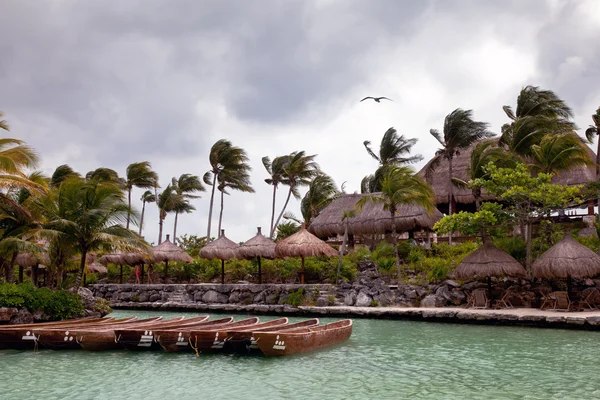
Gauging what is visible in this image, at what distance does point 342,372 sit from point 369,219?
15661 mm

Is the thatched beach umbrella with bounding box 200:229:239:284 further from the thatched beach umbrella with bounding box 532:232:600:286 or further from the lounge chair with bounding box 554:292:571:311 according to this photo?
the lounge chair with bounding box 554:292:571:311

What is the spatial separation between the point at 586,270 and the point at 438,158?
501 inches

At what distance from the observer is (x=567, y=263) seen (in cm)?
1427

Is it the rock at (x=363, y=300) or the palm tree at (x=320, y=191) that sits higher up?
the palm tree at (x=320, y=191)

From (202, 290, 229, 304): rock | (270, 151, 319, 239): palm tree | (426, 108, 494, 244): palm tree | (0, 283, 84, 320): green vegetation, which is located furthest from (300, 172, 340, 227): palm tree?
(0, 283, 84, 320): green vegetation

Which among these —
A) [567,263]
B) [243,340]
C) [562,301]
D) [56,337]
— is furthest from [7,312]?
[562,301]

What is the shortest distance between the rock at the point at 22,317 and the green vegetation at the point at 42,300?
0.11 m

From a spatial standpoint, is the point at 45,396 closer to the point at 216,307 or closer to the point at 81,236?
the point at 81,236

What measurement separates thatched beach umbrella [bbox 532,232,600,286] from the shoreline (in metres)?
1.00

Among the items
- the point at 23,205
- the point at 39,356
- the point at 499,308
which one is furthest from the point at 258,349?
the point at 23,205

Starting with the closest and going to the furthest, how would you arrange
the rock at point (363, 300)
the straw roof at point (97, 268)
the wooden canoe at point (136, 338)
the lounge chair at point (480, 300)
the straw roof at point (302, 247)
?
1. the wooden canoe at point (136, 338)
2. the lounge chair at point (480, 300)
3. the rock at point (363, 300)
4. the straw roof at point (302, 247)
5. the straw roof at point (97, 268)

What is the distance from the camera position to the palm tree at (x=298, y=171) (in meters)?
35.0

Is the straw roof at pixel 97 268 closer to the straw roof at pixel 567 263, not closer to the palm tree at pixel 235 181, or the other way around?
the palm tree at pixel 235 181

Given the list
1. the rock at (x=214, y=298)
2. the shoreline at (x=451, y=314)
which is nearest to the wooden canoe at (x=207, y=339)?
the shoreline at (x=451, y=314)
